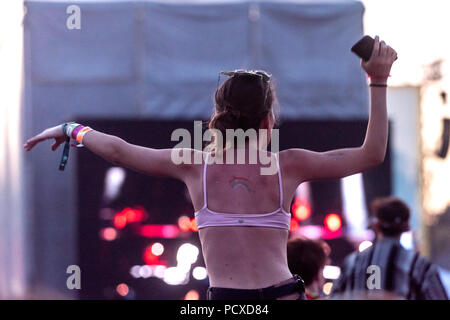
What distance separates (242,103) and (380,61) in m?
0.53

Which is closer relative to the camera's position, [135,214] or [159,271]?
[159,271]

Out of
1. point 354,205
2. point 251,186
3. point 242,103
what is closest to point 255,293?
point 251,186

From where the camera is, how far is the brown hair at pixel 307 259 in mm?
4680

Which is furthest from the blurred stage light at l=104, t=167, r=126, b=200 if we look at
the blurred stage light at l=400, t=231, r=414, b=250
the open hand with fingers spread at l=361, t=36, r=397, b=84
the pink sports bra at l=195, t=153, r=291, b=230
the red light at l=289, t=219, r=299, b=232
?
the open hand with fingers spread at l=361, t=36, r=397, b=84

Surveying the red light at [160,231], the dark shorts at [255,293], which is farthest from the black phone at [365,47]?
A: the red light at [160,231]

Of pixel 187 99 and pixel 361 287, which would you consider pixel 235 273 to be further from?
pixel 187 99

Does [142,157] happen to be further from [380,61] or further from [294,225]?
[294,225]

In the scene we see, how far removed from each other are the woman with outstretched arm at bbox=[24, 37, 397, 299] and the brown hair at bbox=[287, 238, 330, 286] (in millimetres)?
1371

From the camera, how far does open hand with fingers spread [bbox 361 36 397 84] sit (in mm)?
3160

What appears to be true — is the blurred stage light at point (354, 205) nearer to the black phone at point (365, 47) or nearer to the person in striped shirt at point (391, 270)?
the person in striped shirt at point (391, 270)

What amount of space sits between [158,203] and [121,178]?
0.40 metres

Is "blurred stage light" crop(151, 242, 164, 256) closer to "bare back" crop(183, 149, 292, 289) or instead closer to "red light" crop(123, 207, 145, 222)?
"red light" crop(123, 207, 145, 222)

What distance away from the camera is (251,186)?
10.8 feet

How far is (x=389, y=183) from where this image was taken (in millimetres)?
9305
